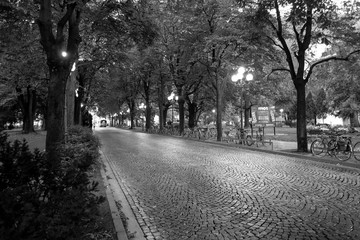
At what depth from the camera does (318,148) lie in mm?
13719

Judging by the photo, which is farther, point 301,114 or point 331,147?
point 301,114

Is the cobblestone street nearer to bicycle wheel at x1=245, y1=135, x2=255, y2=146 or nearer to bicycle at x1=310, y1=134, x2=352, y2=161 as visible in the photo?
bicycle at x1=310, y1=134, x2=352, y2=161

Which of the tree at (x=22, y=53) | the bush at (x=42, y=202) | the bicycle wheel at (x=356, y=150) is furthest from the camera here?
the bicycle wheel at (x=356, y=150)

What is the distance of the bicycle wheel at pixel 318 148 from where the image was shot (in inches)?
533

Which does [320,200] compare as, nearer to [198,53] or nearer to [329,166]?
[329,166]

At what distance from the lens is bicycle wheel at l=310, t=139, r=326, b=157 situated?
13.5 metres

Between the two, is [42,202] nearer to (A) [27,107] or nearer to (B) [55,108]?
(B) [55,108]

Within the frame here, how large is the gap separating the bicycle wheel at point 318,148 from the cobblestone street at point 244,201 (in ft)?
10.3

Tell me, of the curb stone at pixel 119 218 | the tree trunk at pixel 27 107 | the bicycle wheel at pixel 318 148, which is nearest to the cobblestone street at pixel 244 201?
the curb stone at pixel 119 218

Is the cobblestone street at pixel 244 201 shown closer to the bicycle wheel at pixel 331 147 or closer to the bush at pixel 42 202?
the bush at pixel 42 202

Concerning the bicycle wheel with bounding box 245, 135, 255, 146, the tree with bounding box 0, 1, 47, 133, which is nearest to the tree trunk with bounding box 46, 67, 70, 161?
the tree with bounding box 0, 1, 47, 133

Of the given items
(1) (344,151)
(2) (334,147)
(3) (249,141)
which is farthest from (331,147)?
(3) (249,141)

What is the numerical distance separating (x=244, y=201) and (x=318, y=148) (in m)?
9.17

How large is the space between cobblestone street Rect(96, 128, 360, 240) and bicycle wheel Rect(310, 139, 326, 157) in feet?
10.3
